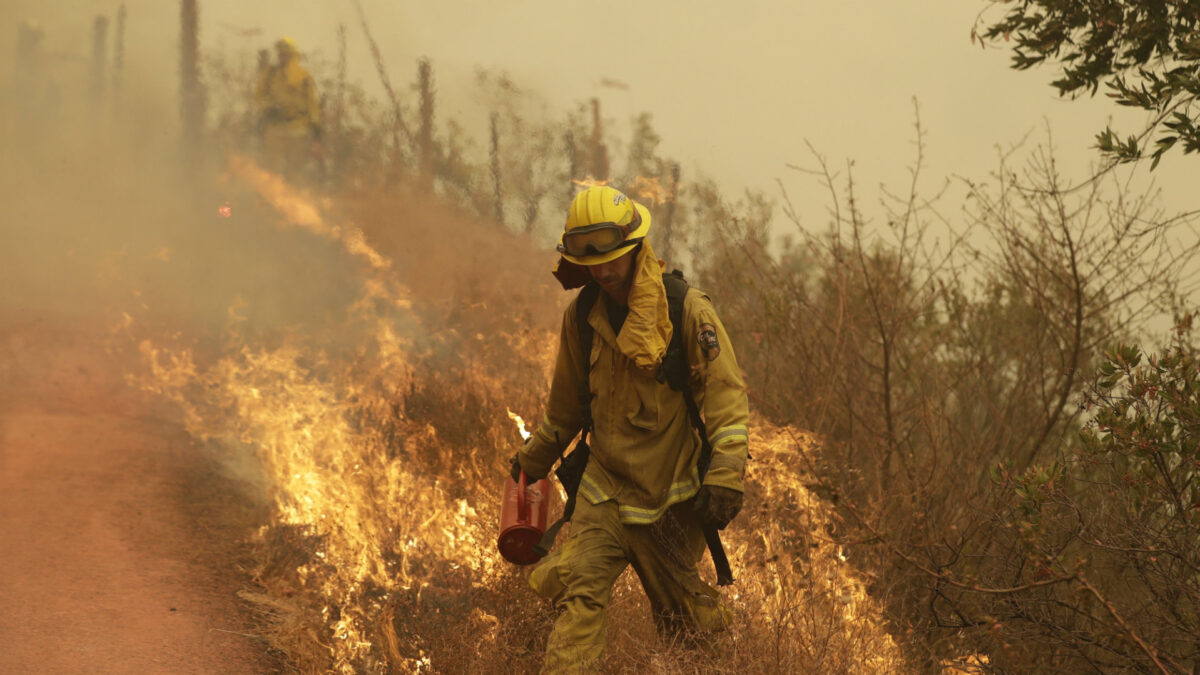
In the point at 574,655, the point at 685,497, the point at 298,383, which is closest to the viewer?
the point at 574,655

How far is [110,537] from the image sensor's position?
5348 mm

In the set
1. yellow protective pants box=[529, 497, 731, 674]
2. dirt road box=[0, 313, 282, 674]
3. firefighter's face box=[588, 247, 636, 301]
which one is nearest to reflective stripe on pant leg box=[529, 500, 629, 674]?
yellow protective pants box=[529, 497, 731, 674]

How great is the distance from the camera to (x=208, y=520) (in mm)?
5898

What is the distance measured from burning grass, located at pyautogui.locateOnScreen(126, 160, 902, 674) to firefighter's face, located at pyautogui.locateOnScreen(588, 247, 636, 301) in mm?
1219

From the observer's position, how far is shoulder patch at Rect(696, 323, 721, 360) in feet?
9.94

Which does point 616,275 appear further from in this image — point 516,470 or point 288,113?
point 288,113

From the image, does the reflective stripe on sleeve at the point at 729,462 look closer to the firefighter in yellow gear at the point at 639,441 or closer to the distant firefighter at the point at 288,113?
the firefighter in yellow gear at the point at 639,441

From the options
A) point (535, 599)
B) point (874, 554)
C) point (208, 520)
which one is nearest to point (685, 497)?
point (535, 599)

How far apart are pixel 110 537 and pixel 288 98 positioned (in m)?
8.67

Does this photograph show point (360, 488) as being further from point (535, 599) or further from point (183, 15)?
point (183, 15)

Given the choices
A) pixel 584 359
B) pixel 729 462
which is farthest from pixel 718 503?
pixel 584 359

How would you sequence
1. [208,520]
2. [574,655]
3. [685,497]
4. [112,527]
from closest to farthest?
1. [574,655]
2. [685,497]
3. [112,527]
4. [208,520]

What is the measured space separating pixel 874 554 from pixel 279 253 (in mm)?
9947

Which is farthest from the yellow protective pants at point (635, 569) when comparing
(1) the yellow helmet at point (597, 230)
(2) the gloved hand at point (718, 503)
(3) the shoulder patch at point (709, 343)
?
(1) the yellow helmet at point (597, 230)
